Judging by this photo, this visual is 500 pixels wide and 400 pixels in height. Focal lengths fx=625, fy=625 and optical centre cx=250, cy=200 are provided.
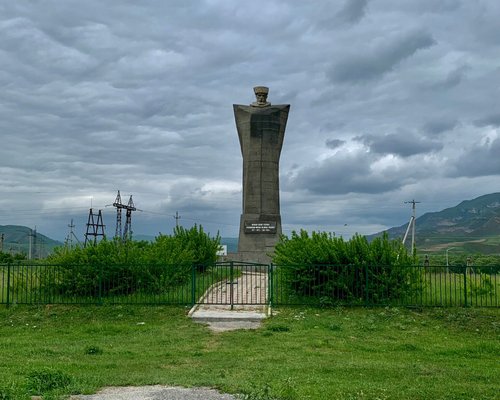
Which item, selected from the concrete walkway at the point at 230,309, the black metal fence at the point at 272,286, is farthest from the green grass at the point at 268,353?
the black metal fence at the point at 272,286

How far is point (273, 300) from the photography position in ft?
57.3

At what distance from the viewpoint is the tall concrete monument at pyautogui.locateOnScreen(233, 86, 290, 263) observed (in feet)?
90.5

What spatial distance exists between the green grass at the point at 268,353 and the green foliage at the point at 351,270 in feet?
2.48

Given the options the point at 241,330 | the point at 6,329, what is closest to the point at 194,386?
the point at 241,330

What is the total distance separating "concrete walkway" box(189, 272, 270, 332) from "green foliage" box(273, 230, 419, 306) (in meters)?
1.27

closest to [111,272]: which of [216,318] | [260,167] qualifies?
[216,318]

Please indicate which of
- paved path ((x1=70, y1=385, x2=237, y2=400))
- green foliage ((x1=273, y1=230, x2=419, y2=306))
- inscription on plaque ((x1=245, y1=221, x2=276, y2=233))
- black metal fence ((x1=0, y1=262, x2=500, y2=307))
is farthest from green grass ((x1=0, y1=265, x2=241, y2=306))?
paved path ((x1=70, y1=385, x2=237, y2=400))

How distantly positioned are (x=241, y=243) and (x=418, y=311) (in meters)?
12.3

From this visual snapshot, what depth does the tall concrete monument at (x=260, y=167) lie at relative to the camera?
1086 inches

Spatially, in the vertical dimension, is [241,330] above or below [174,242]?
below

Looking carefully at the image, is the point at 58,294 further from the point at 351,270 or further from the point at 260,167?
the point at 260,167

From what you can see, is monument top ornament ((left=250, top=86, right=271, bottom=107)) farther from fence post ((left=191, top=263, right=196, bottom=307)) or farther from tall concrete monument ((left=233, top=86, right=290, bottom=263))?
fence post ((left=191, top=263, right=196, bottom=307))

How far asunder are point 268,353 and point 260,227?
16386 mm

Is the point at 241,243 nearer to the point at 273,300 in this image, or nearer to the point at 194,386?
the point at 273,300
